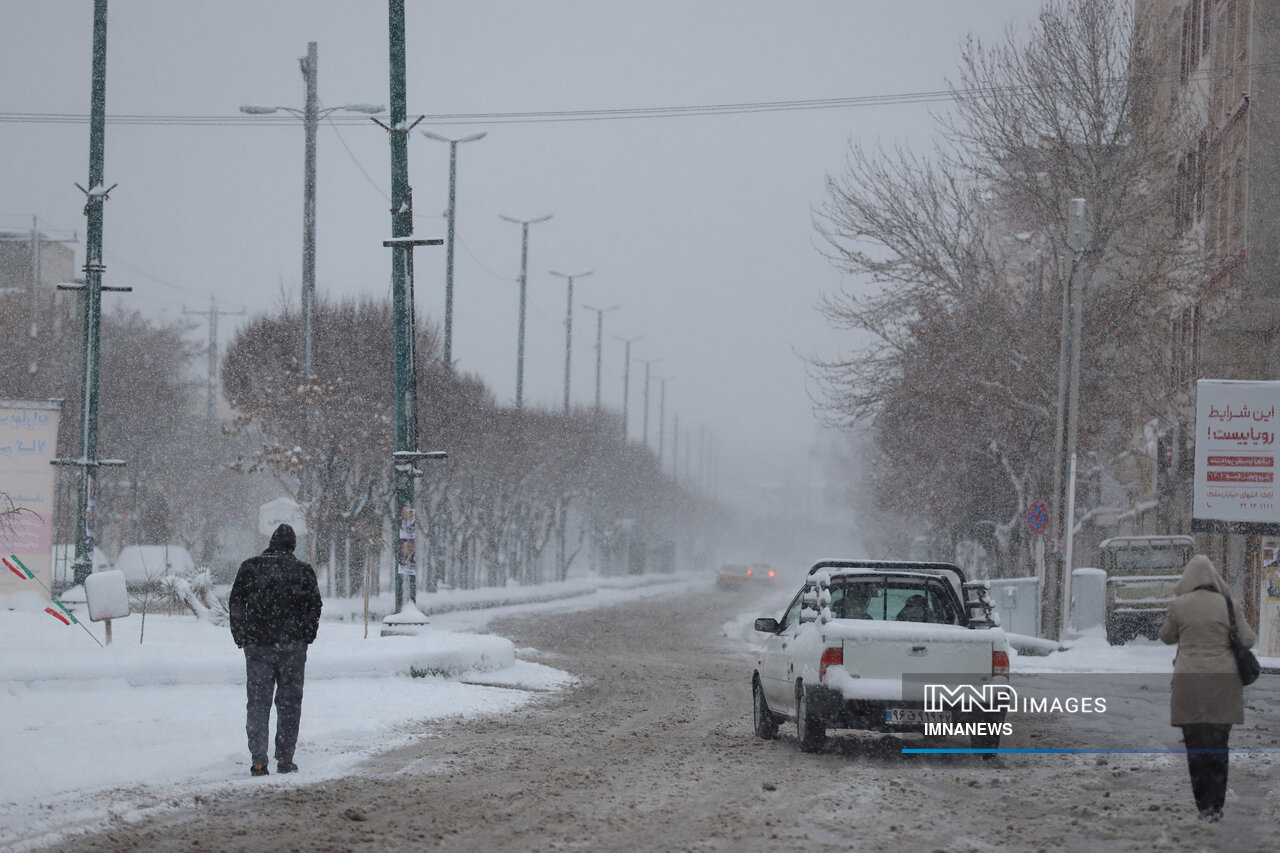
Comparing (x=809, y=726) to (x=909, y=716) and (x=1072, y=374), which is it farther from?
(x=1072, y=374)

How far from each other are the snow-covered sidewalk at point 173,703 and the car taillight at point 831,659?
138 inches

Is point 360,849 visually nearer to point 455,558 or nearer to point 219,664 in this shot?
point 219,664

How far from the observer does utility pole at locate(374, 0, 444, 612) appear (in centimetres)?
2103

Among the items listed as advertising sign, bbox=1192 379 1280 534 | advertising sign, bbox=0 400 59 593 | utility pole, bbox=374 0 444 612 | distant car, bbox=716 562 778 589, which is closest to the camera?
utility pole, bbox=374 0 444 612

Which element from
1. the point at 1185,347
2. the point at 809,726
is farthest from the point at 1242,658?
the point at 1185,347

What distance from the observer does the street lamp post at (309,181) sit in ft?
110

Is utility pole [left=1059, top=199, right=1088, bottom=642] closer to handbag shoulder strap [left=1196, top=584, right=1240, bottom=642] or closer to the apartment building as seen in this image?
the apartment building

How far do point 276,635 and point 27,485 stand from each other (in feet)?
45.9

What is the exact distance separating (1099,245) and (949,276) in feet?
10.4

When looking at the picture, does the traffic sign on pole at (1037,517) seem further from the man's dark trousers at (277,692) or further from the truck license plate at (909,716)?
the man's dark trousers at (277,692)

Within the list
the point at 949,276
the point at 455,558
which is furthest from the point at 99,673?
the point at 455,558

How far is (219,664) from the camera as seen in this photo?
1588 centimetres

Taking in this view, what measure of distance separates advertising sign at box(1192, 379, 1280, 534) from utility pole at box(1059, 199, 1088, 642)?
6.97 ft

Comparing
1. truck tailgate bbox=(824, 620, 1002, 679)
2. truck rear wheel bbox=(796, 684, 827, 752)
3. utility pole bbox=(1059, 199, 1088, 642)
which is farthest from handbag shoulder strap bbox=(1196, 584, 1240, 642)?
utility pole bbox=(1059, 199, 1088, 642)
